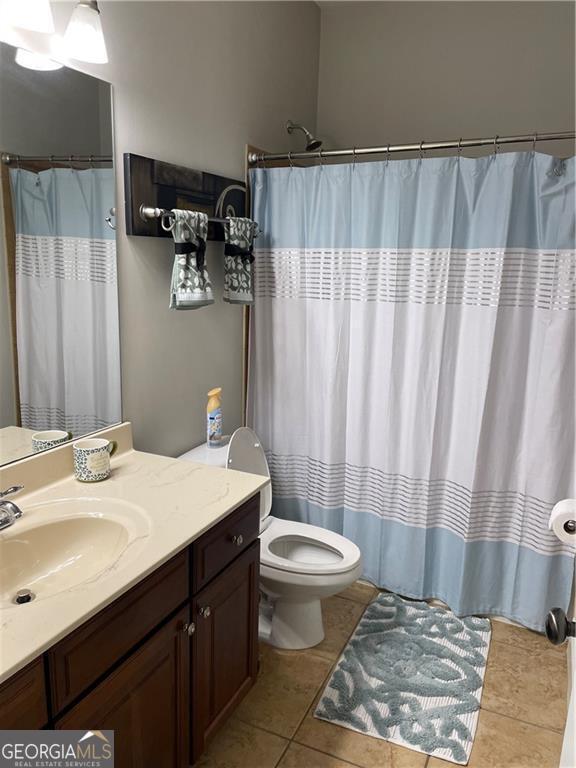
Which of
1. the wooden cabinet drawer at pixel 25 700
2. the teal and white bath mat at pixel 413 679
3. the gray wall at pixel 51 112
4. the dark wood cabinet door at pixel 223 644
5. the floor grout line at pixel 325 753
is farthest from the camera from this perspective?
the teal and white bath mat at pixel 413 679

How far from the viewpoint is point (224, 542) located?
156 cm

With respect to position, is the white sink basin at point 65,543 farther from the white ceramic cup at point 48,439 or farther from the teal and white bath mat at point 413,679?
the teal and white bath mat at point 413,679

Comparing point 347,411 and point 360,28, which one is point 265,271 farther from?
point 360,28

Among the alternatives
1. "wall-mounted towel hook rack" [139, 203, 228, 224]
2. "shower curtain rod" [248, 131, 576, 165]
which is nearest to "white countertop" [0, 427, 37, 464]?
"wall-mounted towel hook rack" [139, 203, 228, 224]

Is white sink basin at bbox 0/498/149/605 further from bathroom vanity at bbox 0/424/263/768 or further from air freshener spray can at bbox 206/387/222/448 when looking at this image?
air freshener spray can at bbox 206/387/222/448

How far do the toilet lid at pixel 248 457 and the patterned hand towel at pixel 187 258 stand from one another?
57 centimetres

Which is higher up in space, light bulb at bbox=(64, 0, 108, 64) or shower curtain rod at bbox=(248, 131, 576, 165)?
light bulb at bbox=(64, 0, 108, 64)

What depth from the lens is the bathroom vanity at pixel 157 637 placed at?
1.05m

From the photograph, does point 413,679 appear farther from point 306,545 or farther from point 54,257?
point 54,257

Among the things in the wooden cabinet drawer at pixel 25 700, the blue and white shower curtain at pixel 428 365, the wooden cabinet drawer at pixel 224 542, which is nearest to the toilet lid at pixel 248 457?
the blue and white shower curtain at pixel 428 365

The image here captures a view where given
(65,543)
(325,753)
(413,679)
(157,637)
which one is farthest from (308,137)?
(325,753)

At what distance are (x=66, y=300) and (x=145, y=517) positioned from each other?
2.22 feet

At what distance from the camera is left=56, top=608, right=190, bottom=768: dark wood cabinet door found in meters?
1.18

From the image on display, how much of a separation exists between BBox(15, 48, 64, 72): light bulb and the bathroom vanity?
1.13 meters
